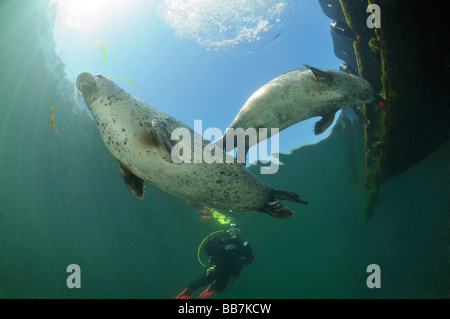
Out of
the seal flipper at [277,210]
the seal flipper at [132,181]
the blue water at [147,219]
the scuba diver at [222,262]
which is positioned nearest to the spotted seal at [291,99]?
the seal flipper at [277,210]

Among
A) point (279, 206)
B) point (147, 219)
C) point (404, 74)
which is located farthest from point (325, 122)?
point (147, 219)

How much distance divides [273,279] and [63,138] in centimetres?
3275

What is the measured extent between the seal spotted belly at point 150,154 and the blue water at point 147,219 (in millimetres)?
7916

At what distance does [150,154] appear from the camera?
88.7 inches

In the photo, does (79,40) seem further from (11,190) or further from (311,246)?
(311,246)

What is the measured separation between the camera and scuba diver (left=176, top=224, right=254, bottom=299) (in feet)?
32.8

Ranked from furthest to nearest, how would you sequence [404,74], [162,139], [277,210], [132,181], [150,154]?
[404,74]
[277,210]
[132,181]
[150,154]
[162,139]

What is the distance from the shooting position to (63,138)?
44.2 ft

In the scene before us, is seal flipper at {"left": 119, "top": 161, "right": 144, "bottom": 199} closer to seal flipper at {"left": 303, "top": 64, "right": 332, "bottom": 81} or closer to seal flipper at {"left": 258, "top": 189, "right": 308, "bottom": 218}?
seal flipper at {"left": 258, "top": 189, "right": 308, "bottom": 218}

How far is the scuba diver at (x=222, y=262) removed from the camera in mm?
10000

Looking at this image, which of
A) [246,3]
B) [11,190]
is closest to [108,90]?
[246,3]

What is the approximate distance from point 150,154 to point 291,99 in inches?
103

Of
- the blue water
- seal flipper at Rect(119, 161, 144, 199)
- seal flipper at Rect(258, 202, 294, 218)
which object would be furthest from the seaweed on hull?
seal flipper at Rect(119, 161, 144, 199)

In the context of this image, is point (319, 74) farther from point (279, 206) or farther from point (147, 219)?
point (147, 219)
